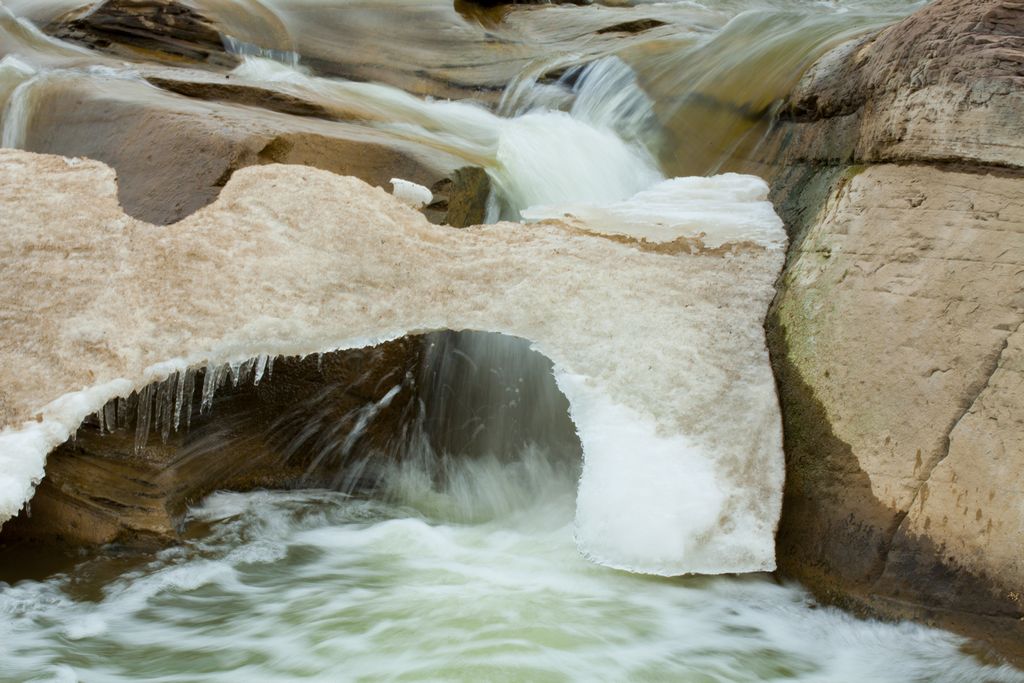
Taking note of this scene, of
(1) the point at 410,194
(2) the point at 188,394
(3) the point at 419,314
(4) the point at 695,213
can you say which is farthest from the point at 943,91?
(2) the point at 188,394

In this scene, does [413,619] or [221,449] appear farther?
[221,449]

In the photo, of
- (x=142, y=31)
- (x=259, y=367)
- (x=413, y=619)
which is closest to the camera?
(x=413, y=619)

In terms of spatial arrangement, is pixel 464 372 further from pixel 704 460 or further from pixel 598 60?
pixel 598 60

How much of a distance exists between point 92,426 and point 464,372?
1.79m

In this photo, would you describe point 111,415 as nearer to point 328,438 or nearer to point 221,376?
point 221,376

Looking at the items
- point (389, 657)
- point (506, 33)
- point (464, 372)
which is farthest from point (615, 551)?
point (506, 33)

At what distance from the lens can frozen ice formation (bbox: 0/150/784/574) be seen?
3.51 metres

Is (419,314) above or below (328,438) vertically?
above

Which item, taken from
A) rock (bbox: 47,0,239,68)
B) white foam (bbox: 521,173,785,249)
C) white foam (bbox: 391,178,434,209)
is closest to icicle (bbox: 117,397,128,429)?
white foam (bbox: 391,178,434,209)

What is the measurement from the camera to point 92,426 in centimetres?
391

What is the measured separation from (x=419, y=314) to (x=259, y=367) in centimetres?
72

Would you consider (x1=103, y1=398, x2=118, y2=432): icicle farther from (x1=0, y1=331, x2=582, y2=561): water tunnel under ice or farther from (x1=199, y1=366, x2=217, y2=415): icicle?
(x1=199, y1=366, x2=217, y2=415): icicle

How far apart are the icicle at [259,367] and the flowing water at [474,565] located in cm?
59

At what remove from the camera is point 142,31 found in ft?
27.3
